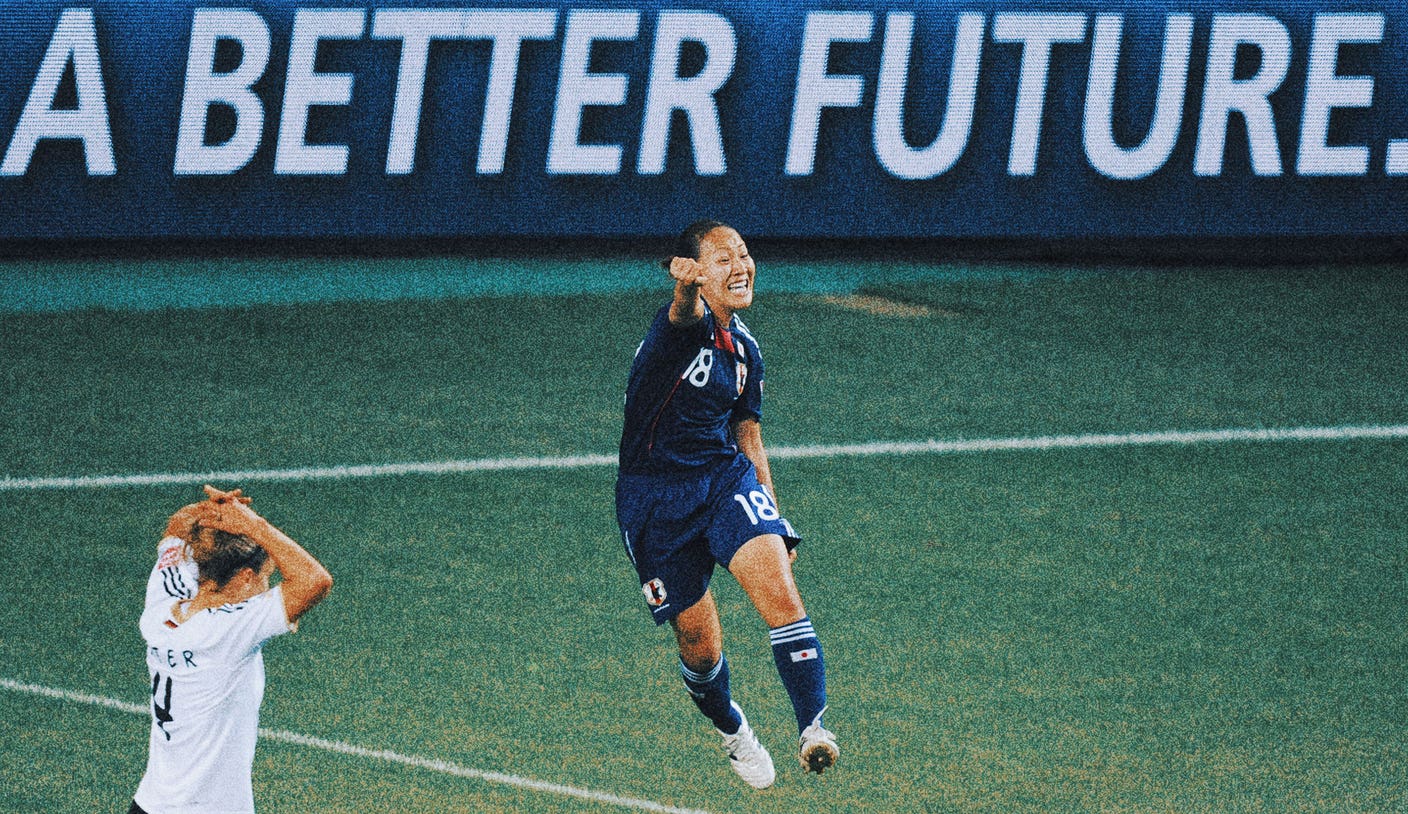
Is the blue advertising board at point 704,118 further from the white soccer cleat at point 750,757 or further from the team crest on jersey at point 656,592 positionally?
the team crest on jersey at point 656,592

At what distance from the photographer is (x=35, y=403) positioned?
14180 millimetres

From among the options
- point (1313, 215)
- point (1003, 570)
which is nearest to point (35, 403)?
point (1003, 570)

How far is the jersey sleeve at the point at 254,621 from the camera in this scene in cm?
607

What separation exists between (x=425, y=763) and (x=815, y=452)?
196 inches

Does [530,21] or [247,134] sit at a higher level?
[530,21]

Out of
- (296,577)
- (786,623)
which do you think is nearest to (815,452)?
(786,623)

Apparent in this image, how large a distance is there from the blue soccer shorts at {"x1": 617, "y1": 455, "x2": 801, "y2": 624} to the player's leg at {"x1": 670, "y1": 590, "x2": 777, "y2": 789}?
0.33ft

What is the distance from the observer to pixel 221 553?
19.8 ft

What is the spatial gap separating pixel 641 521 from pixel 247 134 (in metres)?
9.69

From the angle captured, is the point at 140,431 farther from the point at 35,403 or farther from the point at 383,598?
the point at 383,598

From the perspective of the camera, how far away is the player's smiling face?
7.44 meters

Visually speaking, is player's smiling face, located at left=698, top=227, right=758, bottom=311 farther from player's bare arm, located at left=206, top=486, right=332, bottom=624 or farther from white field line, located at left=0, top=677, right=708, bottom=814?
white field line, located at left=0, top=677, right=708, bottom=814

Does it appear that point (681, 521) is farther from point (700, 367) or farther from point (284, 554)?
point (284, 554)

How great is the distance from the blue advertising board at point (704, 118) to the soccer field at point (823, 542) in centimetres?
81
